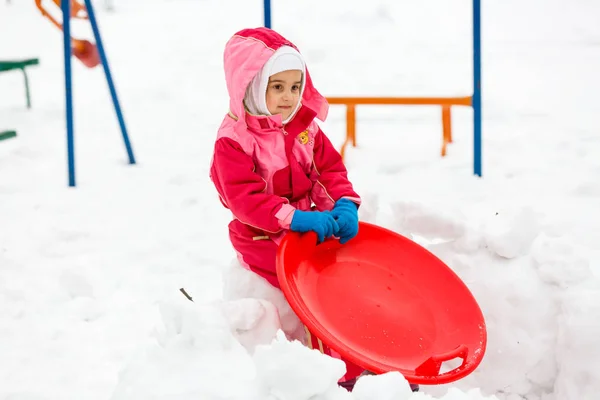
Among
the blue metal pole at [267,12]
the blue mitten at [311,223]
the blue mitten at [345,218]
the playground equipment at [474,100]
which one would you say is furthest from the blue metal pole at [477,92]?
the blue mitten at [311,223]

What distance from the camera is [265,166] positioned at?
1.82 metres

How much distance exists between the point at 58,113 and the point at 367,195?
129 inches

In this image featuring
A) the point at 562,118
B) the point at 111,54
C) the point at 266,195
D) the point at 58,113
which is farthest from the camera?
the point at 111,54

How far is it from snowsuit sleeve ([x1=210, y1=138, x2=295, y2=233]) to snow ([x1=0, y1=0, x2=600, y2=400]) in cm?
21

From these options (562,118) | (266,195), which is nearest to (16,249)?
(266,195)

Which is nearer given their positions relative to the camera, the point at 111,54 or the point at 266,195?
the point at 266,195

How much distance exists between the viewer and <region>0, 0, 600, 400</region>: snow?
4.56 feet

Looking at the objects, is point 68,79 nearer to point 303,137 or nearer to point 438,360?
point 303,137

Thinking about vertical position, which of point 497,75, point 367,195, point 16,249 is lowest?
point 16,249

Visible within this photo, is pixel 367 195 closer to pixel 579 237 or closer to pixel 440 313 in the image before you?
pixel 440 313

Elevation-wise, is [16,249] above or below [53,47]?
below

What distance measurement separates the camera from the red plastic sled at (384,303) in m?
1.56

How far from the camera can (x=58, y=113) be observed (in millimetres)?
4750

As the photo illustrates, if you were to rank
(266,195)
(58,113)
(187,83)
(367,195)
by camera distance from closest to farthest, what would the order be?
(266,195) → (367,195) → (58,113) → (187,83)
